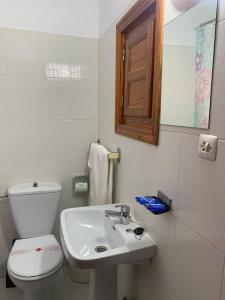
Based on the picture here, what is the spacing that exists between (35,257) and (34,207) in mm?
402

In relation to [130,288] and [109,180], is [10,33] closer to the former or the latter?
[109,180]

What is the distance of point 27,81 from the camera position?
6.27 ft

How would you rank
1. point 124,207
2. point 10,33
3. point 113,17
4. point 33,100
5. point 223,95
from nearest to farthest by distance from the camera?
point 223,95 → point 124,207 → point 113,17 → point 10,33 → point 33,100

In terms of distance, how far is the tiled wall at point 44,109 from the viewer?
6.17 ft

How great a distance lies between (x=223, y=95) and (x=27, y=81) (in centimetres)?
163

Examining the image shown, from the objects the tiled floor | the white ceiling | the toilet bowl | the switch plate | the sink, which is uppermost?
the white ceiling

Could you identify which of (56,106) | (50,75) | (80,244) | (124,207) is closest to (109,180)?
(124,207)

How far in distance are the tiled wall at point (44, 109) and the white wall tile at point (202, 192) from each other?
136 centimetres

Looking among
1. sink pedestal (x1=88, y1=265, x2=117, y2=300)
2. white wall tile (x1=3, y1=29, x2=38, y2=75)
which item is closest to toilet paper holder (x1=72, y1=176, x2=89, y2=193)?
sink pedestal (x1=88, y1=265, x2=117, y2=300)

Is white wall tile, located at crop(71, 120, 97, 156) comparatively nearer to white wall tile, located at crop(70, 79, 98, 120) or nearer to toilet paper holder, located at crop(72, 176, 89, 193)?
white wall tile, located at crop(70, 79, 98, 120)

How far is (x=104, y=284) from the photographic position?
130cm

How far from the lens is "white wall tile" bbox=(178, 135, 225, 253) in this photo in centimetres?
72

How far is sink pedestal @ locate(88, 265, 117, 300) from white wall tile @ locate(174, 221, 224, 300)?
16.8 inches

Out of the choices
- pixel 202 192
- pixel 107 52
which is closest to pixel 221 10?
pixel 202 192
